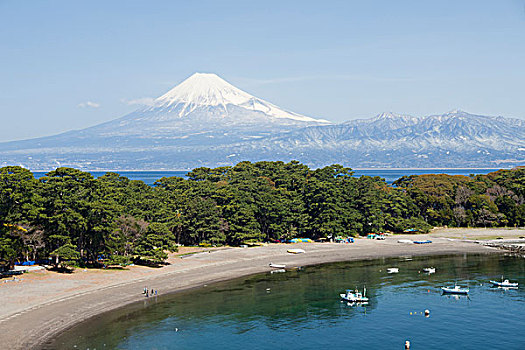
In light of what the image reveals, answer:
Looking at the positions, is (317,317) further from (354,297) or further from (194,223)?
(194,223)

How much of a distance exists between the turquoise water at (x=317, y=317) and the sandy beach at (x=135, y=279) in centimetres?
285

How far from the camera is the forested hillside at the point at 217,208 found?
65.8m

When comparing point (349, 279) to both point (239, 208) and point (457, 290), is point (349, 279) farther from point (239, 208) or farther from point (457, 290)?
point (239, 208)

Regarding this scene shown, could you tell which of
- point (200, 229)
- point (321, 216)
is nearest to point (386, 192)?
point (321, 216)

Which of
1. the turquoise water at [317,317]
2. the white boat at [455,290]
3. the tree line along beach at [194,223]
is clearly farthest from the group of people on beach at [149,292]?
the white boat at [455,290]

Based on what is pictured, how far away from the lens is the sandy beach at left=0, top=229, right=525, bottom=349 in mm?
47125

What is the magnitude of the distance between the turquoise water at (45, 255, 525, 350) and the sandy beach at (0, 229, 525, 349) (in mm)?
2846

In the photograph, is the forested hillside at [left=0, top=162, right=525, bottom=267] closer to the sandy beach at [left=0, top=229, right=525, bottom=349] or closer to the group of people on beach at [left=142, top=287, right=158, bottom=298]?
the sandy beach at [left=0, top=229, right=525, bottom=349]


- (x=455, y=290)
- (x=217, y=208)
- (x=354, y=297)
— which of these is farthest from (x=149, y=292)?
(x=217, y=208)

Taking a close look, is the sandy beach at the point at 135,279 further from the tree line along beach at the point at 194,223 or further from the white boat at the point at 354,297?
the white boat at the point at 354,297

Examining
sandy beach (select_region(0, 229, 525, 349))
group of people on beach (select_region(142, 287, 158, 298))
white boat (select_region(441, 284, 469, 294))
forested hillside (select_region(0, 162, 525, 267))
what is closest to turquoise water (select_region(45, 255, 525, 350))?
white boat (select_region(441, 284, 469, 294))

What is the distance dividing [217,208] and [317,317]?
47776 millimetres

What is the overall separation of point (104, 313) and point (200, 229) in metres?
40.9

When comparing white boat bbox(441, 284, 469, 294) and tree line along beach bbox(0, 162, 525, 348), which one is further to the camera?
tree line along beach bbox(0, 162, 525, 348)
